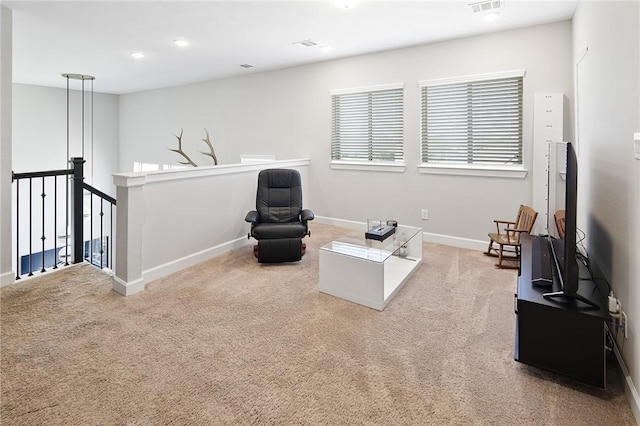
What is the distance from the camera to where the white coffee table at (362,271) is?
115 inches

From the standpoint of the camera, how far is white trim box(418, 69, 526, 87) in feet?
13.8

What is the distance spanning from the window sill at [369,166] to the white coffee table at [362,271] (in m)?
1.73

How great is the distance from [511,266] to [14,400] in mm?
4201

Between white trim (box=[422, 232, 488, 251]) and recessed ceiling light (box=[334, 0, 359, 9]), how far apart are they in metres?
2.85

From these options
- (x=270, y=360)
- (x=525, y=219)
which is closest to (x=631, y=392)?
(x=270, y=360)

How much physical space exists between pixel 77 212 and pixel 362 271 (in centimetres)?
325

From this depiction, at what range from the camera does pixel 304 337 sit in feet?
8.15

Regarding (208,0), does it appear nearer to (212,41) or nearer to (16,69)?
(212,41)

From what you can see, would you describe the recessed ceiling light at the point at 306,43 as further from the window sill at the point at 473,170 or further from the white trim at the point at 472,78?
the window sill at the point at 473,170

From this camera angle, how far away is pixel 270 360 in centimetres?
221

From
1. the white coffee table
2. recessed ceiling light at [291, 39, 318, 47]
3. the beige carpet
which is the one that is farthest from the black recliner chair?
recessed ceiling light at [291, 39, 318, 47]

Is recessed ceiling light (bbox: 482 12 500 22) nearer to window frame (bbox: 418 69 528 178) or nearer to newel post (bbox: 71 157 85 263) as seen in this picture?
window frame (bbox: 418 69 528 178)

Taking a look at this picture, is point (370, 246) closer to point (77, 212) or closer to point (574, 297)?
point (574, 297)

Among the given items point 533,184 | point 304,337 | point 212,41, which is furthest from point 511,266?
point 212,41
